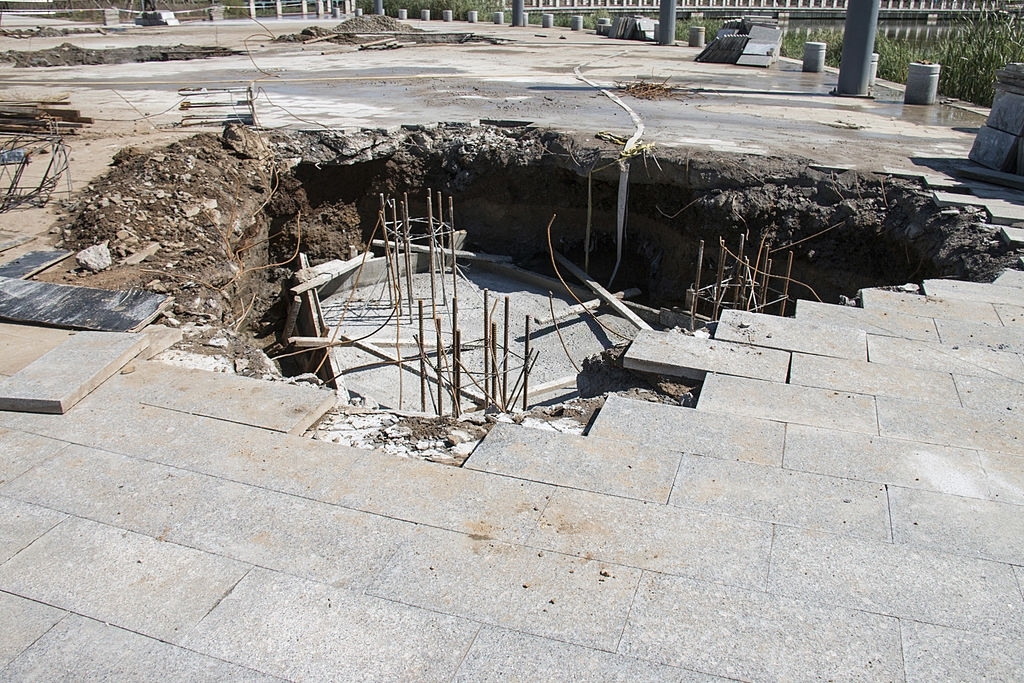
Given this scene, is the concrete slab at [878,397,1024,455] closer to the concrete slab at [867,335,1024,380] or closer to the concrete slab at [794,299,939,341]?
the concrete slab at [867,335,1024,380]

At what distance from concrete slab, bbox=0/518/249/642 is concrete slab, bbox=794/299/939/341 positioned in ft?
16.3

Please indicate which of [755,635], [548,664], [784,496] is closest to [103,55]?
[784,496]

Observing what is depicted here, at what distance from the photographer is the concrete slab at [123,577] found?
3.26 metres

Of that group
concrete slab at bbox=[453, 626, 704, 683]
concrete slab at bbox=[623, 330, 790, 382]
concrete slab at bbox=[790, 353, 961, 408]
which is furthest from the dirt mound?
concrete slab at bbox=[453, 626, 704, 683]

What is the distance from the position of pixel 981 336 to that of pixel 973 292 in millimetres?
1159

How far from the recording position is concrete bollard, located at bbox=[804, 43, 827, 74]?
18281 mm

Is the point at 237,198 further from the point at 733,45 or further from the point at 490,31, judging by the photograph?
the point at 490,31

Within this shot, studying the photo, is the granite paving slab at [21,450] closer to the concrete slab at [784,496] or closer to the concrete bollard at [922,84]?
the concrete slab at [784,496]

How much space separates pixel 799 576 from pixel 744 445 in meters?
1.15

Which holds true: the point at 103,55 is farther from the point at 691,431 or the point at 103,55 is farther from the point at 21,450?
the point at 691,431

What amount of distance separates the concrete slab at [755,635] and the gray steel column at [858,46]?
13733 millimetres

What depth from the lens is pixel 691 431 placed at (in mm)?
4621

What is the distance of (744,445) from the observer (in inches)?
176

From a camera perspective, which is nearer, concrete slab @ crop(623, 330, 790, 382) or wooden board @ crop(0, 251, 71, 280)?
concrete slab @ crop(623, 330, 790, 382)
